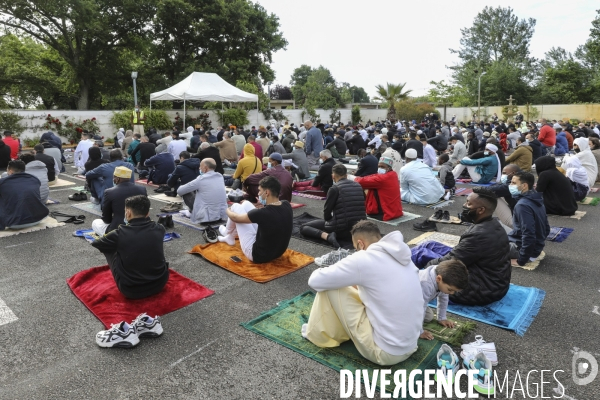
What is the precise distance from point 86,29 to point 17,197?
65.4ft

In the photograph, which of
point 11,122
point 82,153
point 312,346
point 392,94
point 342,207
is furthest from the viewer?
point 392,94

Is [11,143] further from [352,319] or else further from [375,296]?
[375,296]

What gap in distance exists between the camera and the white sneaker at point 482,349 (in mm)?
3268

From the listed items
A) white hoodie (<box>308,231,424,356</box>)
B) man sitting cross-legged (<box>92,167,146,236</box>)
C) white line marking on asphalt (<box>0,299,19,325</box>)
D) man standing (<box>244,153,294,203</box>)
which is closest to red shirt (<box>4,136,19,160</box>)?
man standing (<box>244,153,294,203</box>)

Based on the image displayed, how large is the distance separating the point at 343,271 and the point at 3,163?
11931mm

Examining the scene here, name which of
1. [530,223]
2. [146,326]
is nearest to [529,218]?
[530,223]

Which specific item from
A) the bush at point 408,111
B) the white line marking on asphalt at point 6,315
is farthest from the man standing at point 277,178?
the bush at point 408,111

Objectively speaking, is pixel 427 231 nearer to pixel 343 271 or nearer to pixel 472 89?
pixel 343 271

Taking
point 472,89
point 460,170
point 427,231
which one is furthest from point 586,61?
point 427,231

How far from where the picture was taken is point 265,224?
497 cm

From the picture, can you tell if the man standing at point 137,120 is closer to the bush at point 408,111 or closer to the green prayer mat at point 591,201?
the green prayer mat at point 591,201

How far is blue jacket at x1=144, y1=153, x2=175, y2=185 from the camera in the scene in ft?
33.1

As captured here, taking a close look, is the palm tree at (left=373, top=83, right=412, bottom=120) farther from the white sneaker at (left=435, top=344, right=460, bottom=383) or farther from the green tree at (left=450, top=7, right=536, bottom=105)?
the white sneaker at (left=435, top=344, right=460, bottom=383)

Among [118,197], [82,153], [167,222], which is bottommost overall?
[167,222]
